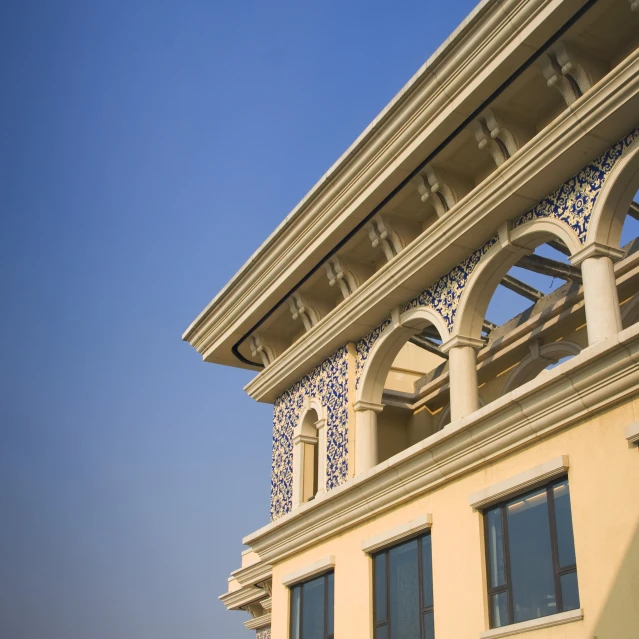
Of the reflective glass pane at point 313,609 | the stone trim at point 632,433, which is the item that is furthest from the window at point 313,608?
the stone trim at point 632,433

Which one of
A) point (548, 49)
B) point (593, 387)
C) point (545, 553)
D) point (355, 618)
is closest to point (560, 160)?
point (548, 49)

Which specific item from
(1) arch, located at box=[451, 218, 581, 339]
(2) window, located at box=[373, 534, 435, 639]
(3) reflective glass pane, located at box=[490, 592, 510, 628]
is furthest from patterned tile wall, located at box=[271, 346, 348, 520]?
(3) reflective glass pane, located at box=[490, 592, 510, 628]

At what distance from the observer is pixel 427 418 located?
→ 1655 centimetres

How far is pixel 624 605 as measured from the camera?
900 centimetres

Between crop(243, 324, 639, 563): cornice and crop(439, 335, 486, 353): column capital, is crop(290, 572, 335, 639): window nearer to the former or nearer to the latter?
crop(243, 324, 639, 563): cornice

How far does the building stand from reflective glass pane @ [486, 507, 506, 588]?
0.08 ft

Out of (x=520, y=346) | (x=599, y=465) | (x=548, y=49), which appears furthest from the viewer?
(x=520, y=346)

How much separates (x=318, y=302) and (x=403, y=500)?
397cm

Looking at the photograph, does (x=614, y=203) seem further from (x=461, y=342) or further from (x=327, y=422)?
(x=327, y=422)

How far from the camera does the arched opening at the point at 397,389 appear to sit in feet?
45.6

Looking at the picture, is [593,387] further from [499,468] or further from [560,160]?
[560,160]

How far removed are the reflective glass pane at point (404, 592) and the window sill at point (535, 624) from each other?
4.93 feet

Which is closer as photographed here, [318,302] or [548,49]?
[548,49]

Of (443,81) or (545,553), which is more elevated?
(443,81)
